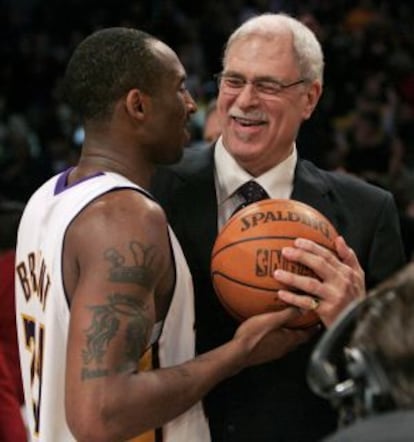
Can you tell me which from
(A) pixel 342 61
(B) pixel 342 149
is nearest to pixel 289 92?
(B) pixel 342 149

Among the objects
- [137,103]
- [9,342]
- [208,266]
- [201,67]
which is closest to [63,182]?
[137,103]

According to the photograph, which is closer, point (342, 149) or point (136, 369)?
point (136, 369)

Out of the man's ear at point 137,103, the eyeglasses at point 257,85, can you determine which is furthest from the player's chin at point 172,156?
the eyeglasses at point 257,85

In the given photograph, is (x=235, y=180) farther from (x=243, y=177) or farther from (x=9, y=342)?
(x=9, y=342)

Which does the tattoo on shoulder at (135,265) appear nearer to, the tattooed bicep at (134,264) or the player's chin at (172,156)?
the tattooed bicep at (134,264)

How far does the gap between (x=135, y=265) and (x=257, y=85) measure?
0.90 m

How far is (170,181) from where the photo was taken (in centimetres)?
350

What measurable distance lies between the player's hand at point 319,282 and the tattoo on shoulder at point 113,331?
0.40 m

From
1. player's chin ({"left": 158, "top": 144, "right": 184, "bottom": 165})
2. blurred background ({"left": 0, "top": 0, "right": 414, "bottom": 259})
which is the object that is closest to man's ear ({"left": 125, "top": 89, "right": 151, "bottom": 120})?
player's chin ({"left": 158, "top": 144, "right": 184, "bottom": 165})

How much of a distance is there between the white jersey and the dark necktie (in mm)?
427

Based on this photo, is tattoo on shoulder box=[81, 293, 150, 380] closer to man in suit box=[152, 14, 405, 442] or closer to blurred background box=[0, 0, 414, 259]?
man in suit box=[152, 14, 405, 442]

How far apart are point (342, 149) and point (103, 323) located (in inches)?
212

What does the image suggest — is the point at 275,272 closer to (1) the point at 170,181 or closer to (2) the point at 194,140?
(1) the point at 170,181

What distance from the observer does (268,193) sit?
3.42 meters
